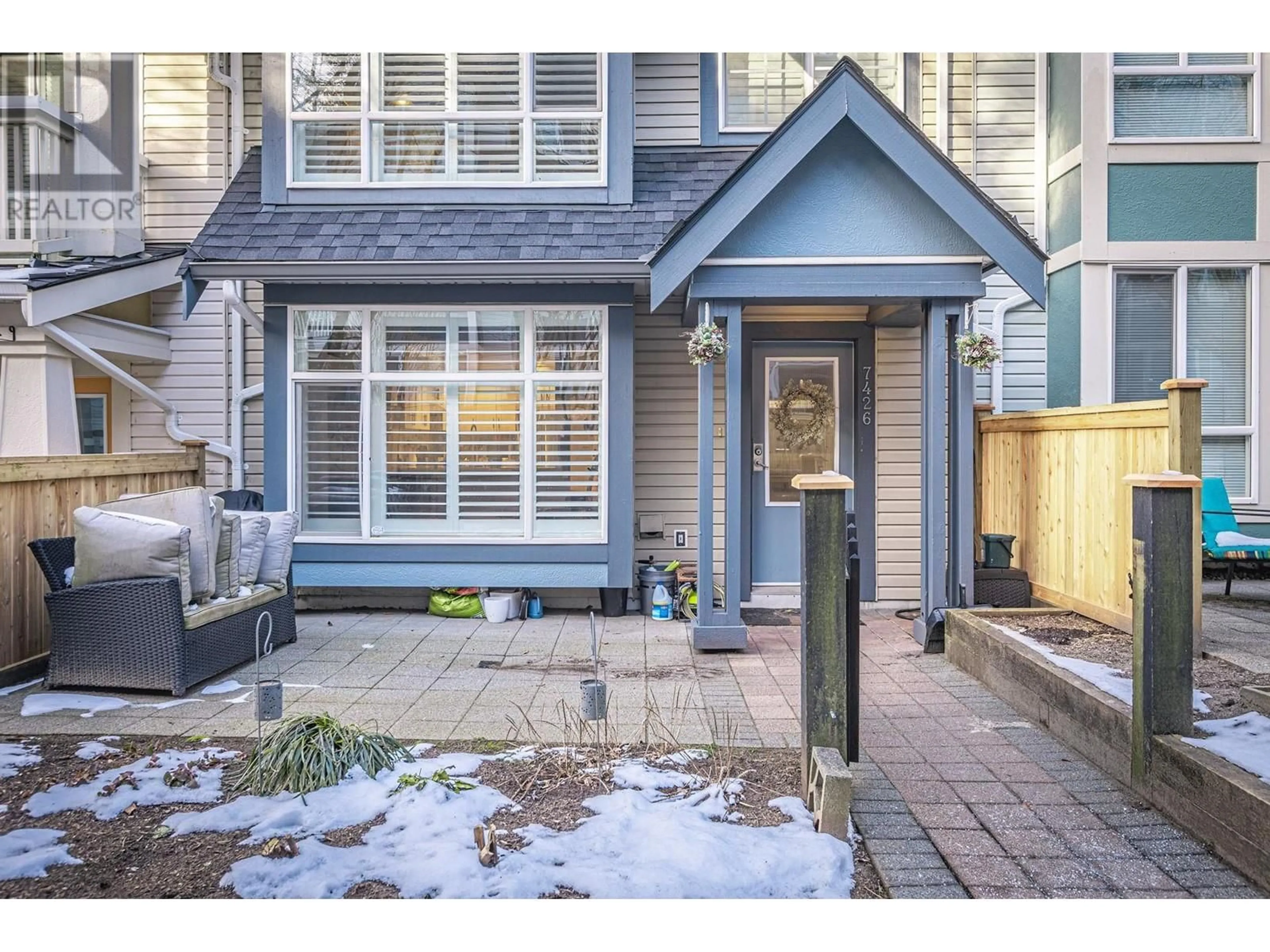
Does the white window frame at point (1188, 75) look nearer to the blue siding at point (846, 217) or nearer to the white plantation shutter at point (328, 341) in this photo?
the blue siding at point (846, 217)

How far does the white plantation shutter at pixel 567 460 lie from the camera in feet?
23.8

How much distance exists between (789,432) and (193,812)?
19.0ft

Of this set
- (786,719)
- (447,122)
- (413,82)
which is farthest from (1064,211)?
(413,82)

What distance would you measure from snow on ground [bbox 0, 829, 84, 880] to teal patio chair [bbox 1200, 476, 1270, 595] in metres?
7.37

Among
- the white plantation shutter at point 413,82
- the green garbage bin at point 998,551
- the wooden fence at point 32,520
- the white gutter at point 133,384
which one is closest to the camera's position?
the wooden fence at point 32,520

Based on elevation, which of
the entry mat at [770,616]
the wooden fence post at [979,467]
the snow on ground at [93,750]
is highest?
the wooden fence post at [979,467]

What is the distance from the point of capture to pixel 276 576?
20.1 feet

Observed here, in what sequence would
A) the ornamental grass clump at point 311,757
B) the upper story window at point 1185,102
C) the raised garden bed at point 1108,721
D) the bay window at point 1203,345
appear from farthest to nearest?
the bay window at point 1203,345, the upper story window at point 1185,102, the ornamental grass clump at point 311,757, the raised garden bed at point 1108,721

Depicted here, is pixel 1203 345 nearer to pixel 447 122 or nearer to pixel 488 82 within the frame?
pixel 488 82

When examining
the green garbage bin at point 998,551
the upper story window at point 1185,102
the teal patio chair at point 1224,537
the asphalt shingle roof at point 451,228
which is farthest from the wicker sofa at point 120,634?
the upper story window at point 1185,102

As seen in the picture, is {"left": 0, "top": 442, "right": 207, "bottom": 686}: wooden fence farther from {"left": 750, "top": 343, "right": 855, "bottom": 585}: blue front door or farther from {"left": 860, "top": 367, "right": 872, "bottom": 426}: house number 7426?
{"left": 860, "top": 367, "right": 872, "bottom": 426}: house number 7426

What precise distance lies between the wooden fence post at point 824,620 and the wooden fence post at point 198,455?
226 inches

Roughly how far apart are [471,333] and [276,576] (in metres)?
2.59
